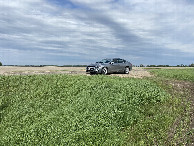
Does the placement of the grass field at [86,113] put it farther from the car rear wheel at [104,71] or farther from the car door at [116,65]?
the car door at [116,65]

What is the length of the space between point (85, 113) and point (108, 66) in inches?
458

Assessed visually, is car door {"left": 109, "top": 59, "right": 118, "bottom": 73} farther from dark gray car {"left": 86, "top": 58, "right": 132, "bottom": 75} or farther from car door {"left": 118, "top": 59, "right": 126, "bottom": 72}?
car door {"left": 118, "top": 59, "right": 126, "bottom": 72}

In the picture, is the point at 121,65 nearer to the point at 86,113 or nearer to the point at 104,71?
the point at 104,71

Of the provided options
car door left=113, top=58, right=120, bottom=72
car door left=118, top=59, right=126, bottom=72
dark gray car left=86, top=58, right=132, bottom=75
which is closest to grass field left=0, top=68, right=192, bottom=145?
dark gray car left=86, top=58, right=132, bottom=75

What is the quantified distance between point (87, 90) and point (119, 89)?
2246 millimetres

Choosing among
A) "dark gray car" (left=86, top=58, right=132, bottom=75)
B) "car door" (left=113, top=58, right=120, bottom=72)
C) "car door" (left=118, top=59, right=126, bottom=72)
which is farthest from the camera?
"car door" (left=118, top=59, right=126, bottom=72)

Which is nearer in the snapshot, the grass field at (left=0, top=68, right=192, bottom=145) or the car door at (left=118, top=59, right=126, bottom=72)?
the grass field at (left=0, top=68, right=192, bottom=145)

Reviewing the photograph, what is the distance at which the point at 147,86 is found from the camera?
551 inches

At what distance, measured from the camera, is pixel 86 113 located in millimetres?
10148

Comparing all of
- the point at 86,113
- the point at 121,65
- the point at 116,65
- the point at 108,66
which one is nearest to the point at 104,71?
the point at 108,66

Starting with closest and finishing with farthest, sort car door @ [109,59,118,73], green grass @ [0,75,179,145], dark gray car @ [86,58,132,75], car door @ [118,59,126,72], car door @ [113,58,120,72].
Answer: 1. green grass @ [0,75,179,145]
2. dark gray car @ [86,58,132,75]
3. car door @ [109,59,118,73]
4. car door @ [113,58,120,72]
5. car door @ [118,59,126,72]

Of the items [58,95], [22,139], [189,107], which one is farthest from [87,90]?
[189,107]

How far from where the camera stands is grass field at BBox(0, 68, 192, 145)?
867cm

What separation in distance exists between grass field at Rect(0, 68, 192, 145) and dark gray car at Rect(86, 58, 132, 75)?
18.2 ft
